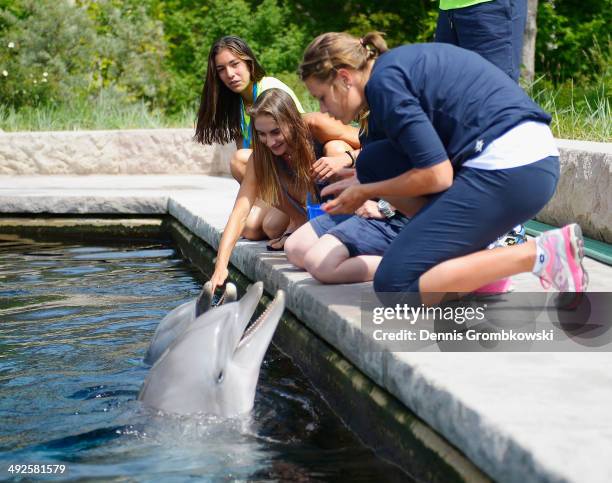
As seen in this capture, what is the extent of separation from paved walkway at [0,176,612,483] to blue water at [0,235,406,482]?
0.87 ft

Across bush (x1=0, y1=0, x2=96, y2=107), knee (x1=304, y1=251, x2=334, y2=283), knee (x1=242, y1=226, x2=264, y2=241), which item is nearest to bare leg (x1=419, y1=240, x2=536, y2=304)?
knee (x1=304, y1=251, x2=334, y2=283)

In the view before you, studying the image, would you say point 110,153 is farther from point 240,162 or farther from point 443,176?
point 443,176

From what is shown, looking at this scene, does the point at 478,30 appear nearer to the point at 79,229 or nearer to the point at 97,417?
the point at 97,417

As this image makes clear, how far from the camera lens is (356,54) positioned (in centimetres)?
350

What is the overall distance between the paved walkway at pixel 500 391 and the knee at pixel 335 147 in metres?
0.60

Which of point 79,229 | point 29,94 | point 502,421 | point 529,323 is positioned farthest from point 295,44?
point 502,421

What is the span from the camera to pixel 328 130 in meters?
4.77

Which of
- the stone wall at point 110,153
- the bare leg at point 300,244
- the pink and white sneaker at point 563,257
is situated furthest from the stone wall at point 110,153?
the pink and white sneaker at point 563,257

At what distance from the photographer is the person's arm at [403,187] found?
330 cm

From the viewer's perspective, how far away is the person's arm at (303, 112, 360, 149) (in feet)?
15.6

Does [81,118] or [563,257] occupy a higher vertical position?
[563,257]

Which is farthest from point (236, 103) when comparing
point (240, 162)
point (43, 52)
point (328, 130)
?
point (43, 52)

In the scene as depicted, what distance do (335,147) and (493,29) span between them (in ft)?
3.26

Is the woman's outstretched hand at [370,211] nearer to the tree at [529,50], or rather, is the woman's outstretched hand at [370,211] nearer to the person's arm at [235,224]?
the person's arm at [235,224]
